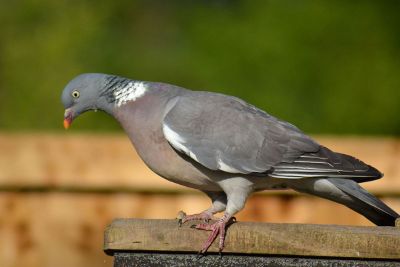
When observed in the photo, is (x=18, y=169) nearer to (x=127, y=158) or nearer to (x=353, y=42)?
(x=127, y=158)

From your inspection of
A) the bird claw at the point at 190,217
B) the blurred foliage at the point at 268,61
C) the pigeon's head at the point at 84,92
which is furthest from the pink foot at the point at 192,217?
the blurred foliage at the point at 268,61

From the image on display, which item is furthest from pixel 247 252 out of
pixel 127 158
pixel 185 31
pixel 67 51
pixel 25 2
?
pixel 185 31

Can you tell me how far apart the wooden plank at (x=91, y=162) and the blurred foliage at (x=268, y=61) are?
2.47 meters

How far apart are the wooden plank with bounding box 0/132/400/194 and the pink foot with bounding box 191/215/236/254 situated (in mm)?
2110

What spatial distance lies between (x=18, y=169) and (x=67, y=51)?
293cm

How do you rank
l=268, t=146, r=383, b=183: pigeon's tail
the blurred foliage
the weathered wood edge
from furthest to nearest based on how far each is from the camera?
1. the blurred foliage
2. l=268, t=146, r=383, b=183: pigeon's tail
3. the weathered wood edge

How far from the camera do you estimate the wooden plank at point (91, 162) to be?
5559 mm

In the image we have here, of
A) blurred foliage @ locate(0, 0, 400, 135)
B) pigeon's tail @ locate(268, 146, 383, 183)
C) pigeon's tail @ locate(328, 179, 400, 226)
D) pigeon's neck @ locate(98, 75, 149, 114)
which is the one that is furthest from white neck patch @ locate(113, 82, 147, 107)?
blurred foliage @ locate(0, 0, 400, 135)

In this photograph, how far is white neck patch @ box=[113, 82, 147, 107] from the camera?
159 inches

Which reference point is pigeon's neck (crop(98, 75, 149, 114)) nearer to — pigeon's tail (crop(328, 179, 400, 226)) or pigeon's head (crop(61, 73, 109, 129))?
pigeon's head (crop(61, 73, 109, 129))

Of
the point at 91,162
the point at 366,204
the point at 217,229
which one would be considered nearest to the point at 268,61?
the point at 91,162

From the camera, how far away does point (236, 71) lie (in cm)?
867

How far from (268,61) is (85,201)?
3.43 metres

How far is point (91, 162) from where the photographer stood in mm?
5637
